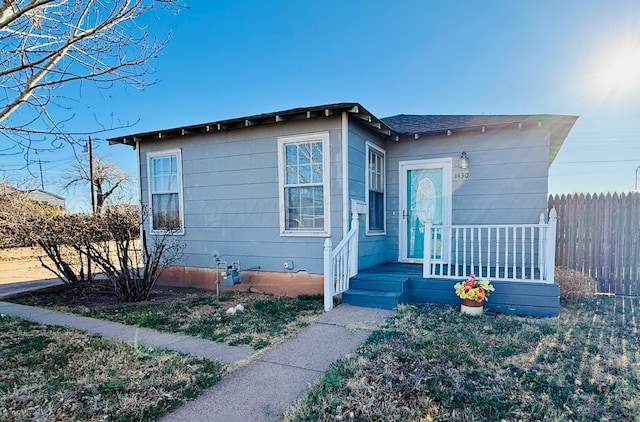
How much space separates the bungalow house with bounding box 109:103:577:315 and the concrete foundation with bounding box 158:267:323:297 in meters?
0.02

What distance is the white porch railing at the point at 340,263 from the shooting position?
4633mm

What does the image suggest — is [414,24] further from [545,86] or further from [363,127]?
[545,86]

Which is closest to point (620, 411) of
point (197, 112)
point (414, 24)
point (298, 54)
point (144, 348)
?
point (144, 348)

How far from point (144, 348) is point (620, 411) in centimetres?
409

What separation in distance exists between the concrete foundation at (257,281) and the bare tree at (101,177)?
1719 cm

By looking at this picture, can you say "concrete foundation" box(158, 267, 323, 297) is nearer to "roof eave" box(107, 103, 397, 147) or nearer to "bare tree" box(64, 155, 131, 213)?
"roof eave" box(107, 103, 397, 147)

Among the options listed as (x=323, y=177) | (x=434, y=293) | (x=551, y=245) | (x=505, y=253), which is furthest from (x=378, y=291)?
(x=551, y=245)

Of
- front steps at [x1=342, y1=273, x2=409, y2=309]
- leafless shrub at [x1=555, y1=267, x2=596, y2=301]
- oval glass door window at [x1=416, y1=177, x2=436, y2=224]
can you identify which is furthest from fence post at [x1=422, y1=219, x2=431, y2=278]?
leafless shrub at [x1=555, y1=267, x2=596, y2=301]

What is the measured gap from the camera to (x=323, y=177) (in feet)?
17.7

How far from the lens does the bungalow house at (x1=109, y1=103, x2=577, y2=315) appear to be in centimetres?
500

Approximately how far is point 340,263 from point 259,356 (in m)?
2.07

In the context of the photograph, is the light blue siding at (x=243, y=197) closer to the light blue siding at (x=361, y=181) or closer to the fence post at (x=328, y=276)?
the light blue siding at (x=361, y=181)

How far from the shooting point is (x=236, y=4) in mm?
5191

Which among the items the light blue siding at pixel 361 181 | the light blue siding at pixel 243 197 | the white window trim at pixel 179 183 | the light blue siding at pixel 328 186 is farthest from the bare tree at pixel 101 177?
the light blue siding at pixel 361 181
